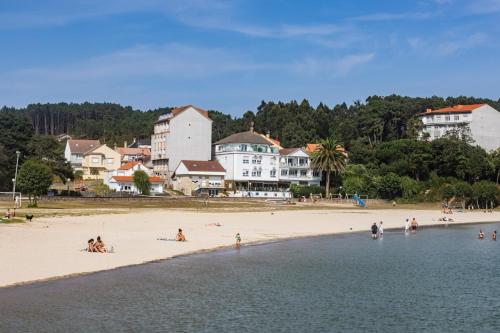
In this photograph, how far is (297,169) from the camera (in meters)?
129

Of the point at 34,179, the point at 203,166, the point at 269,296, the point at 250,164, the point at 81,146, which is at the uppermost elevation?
the point at 81,146

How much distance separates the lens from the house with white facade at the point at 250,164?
125000 mm

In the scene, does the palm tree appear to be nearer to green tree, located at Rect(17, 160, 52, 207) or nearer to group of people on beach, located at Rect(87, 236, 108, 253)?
green tree, located at Rect(17, 160, 52, 207)

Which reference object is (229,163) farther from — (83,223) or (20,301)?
(20,301)

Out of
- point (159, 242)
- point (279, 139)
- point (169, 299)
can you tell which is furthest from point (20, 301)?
point (279, 139)

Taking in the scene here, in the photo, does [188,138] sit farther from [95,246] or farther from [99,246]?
[95,246]

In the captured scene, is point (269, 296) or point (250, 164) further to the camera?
point (250, 164)

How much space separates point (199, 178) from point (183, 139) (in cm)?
1322

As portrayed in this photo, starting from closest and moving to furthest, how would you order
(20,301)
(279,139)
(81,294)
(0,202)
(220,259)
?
(20,301), (81,294), (220,259), (0,202), (279,139)

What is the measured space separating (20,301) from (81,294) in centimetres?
307

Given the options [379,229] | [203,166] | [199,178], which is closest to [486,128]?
[203,166]

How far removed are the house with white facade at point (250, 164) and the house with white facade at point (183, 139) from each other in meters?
4.63

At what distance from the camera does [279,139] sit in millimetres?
163500

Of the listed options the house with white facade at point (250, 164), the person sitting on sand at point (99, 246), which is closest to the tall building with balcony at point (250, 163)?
the house with white facade at point (250, 164)
